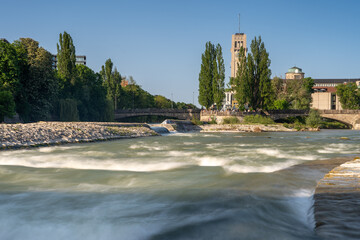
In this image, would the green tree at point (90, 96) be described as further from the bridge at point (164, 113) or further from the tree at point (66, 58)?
the bridge at point (164, 113)

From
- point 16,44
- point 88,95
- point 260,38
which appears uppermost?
point 260,38

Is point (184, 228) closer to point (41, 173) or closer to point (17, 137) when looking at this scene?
point (41, 173)

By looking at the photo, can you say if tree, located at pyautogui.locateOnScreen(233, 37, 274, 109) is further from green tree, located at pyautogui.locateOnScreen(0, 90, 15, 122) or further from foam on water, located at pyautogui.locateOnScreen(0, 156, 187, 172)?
foam on water, located at pyautogui.locateOnScreen(0, 156, 187, 172)

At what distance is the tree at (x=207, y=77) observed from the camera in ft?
193

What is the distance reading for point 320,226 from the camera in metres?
4.23

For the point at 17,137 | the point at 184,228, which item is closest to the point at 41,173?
the point at 184,228

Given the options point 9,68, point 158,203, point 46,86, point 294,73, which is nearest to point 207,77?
point 46,86

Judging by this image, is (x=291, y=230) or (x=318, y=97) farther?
(x=318, y=97)

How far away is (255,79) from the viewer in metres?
56.9

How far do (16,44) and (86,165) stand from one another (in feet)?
114

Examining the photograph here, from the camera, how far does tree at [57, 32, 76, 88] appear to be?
163ft

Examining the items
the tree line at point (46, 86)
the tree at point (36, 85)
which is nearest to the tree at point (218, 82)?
the tree line at point (46, 86)

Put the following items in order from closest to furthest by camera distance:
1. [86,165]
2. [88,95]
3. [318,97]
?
1. [86,165]
2. [88,95]
3. [318,97]

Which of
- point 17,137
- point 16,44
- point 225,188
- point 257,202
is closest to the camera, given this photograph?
point 257,202
